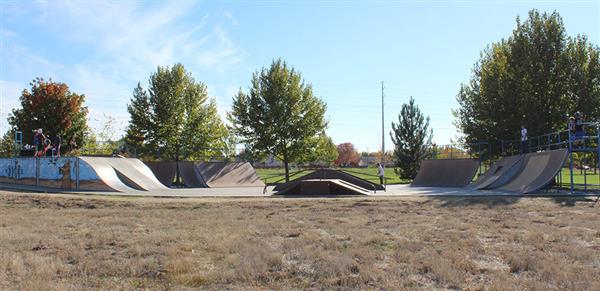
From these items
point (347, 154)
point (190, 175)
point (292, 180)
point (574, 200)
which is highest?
point (347, 154)

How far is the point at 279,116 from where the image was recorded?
33.3 meters

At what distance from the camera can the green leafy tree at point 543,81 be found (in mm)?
27312

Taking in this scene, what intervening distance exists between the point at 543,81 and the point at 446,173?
7.61 meters

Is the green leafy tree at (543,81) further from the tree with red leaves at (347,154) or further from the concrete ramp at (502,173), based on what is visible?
the tree with red leaves at (347,154)

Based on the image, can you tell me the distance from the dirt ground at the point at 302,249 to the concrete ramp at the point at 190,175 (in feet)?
49.9

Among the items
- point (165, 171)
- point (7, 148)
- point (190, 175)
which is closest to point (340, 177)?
point (190, 175)

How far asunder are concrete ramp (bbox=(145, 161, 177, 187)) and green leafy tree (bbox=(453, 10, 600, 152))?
773 inches

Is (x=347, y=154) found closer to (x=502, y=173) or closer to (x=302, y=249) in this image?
(x=502, y=173)

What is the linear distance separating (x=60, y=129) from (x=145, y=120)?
5588 millimetres

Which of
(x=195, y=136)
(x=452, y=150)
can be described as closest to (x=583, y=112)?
(x=452, y=150)

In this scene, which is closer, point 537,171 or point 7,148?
point 537,171

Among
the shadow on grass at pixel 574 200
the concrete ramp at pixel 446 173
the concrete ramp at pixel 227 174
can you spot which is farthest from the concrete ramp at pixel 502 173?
the concrete ramp at pixel 227 174

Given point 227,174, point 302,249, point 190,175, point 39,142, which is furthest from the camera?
point 227,174

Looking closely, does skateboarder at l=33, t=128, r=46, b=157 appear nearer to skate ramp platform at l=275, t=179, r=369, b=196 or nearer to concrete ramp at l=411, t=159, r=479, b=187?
skate ramp platform at l=275, t=179, r=369, b=196
